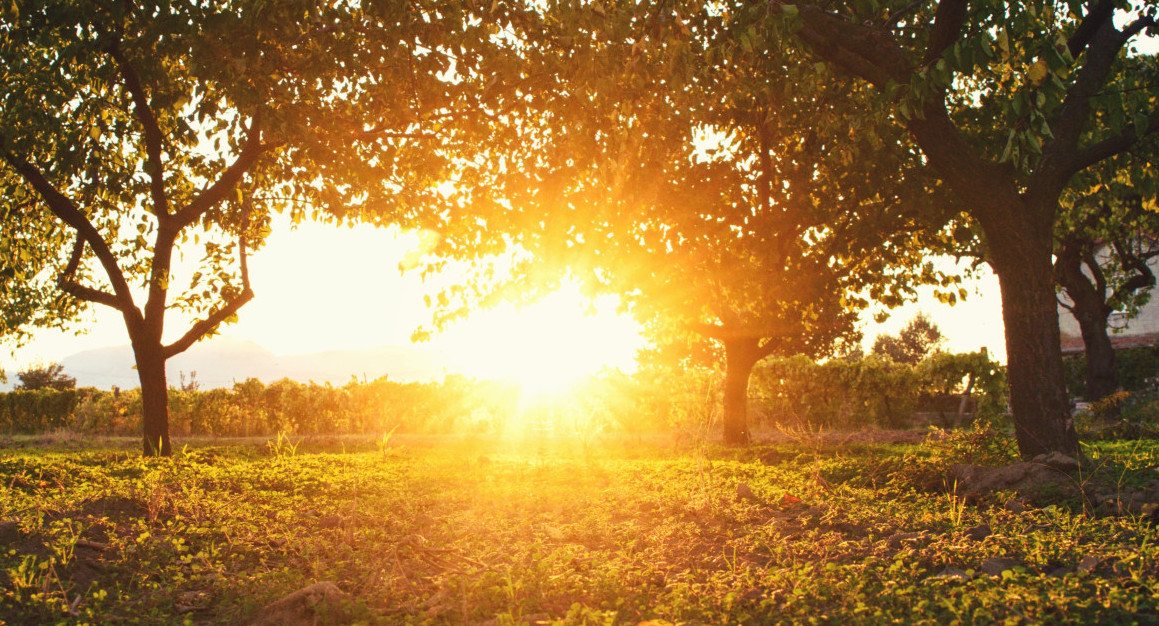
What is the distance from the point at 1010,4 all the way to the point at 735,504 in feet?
19.1

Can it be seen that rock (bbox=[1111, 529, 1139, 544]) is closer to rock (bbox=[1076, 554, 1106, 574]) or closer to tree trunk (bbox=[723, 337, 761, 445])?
rock (bbox=[1076, 554, 1106, 574])

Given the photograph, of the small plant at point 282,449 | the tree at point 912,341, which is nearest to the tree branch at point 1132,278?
the small plant at point 282,449

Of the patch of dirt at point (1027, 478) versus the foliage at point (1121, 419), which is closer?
the patch of dirt at point (1027, 478)

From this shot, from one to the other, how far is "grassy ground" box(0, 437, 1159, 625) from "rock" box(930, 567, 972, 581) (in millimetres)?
15

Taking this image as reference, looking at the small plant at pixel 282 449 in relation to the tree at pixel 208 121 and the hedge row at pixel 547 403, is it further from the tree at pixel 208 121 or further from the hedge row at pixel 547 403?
the hedge row at pixel 547 403

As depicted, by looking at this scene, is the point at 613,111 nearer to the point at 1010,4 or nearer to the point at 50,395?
the point at 1010,4

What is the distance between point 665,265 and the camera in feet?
38.1

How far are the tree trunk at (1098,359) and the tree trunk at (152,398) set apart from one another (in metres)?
23.1

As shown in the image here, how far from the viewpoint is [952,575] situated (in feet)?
12.3

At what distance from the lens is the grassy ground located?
11.7ft

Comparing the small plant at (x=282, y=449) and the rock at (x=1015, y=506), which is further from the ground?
the small plant at (x=282, y=449)

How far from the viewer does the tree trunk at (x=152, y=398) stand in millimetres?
10648

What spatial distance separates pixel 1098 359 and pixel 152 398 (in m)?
23.8

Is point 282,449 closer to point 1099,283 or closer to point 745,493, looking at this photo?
point 745,493
